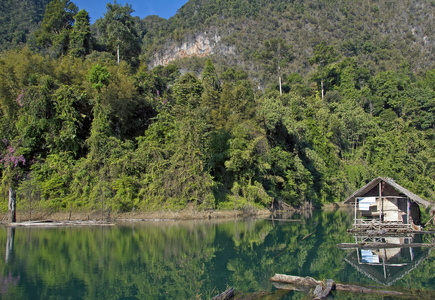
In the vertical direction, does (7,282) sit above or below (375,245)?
below

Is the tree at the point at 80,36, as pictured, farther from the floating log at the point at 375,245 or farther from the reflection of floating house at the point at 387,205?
the floating log at the point at 375,245

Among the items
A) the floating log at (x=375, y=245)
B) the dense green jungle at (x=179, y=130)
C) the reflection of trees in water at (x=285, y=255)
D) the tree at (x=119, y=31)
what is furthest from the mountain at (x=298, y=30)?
the floating log at (x=375, y=245)

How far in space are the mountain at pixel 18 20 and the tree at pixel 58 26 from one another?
82.0ft

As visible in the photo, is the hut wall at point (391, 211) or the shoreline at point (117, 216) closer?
the hut wall at point (391, 211)

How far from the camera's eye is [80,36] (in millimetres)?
41438

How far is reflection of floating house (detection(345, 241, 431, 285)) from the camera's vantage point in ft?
41.3

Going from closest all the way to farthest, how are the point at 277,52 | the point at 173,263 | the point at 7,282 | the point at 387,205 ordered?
1. the point at 7,282
2. the point at 173,263
3. the point at 387,205
4. the point at 277,52

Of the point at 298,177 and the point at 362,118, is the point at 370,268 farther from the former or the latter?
the point at 362,118

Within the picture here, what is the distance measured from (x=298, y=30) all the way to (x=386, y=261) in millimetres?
100000

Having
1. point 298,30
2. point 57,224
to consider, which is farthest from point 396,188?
point 298,30

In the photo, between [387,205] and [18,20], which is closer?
[387,205]

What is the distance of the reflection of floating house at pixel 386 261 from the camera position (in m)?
12.6

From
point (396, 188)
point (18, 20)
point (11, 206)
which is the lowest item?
point (11, 206)

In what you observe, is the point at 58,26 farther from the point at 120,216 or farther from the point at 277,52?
the point at 277,52
